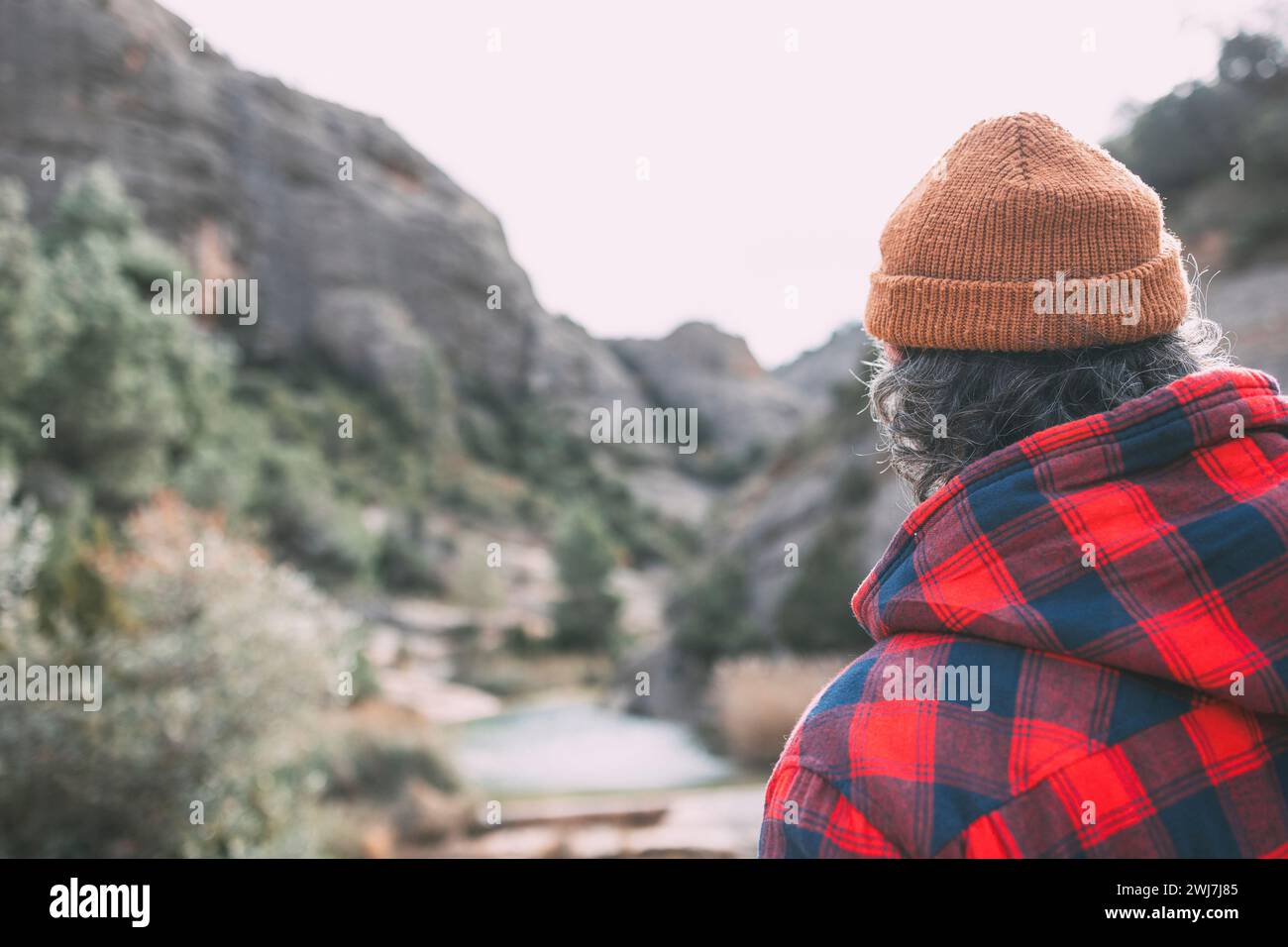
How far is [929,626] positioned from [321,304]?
39938 mm

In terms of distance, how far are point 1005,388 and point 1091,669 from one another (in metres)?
0.44

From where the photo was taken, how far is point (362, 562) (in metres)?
22.2

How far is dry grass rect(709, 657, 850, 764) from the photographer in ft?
32.9

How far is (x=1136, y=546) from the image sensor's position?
41.7 inches

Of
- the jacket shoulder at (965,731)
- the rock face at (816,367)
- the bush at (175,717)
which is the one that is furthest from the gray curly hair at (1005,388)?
the rock face at (816,367)

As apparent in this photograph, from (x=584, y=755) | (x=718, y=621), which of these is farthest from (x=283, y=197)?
(x=584, y=755)

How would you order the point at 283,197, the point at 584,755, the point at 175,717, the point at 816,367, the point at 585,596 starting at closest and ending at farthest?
the point at 175,717 < the point at 584,755 < the point at 585,596 < the point at 283,197 < the point at 816,367

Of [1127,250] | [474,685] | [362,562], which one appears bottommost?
[474,685]

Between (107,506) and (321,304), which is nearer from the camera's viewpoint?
(107,506)

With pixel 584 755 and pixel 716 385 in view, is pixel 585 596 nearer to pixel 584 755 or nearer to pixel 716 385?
pixel 584 755
